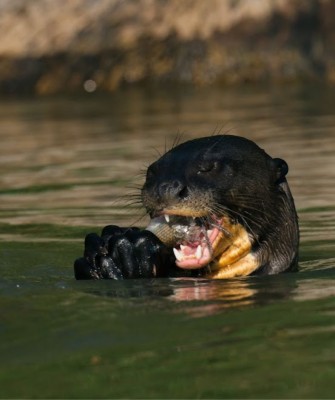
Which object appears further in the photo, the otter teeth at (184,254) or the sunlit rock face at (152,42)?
the sunlit rock face at (152,42)

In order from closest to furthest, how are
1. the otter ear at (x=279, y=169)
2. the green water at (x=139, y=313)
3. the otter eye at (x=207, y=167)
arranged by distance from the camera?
the green water at (x=139, y=313) < the otter eye at (x=207, y=167) < the otter ear at (x=279, y=169)

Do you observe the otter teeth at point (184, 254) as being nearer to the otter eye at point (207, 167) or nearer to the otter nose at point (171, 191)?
the otter nose at point (171, 191)

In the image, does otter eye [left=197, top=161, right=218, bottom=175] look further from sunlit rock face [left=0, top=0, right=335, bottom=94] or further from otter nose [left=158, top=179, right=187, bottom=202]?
sunlit rock face [left=0, top=0, right=335, bottom=94]

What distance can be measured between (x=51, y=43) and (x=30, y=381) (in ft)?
44.7

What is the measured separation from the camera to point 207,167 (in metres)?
5.81

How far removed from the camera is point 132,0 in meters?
17.2

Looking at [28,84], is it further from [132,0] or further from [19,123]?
[19,123]

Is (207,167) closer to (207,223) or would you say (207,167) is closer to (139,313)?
(207,223)

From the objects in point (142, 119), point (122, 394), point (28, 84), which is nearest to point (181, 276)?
point (122, 394)

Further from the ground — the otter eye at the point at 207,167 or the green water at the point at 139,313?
the otter eye at the point at 207,167

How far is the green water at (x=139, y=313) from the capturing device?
3.88 m

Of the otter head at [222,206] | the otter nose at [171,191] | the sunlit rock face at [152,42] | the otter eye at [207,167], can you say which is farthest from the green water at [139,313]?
the sunlit rock face at [152,42]

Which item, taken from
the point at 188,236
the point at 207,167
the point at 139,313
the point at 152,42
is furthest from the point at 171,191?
the point at 152,42

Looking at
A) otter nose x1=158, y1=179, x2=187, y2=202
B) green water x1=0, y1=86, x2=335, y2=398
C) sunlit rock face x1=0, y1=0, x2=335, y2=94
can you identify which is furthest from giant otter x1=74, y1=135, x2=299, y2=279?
sunlit rock face x1=0, y1=0, x2=335, y2=94
